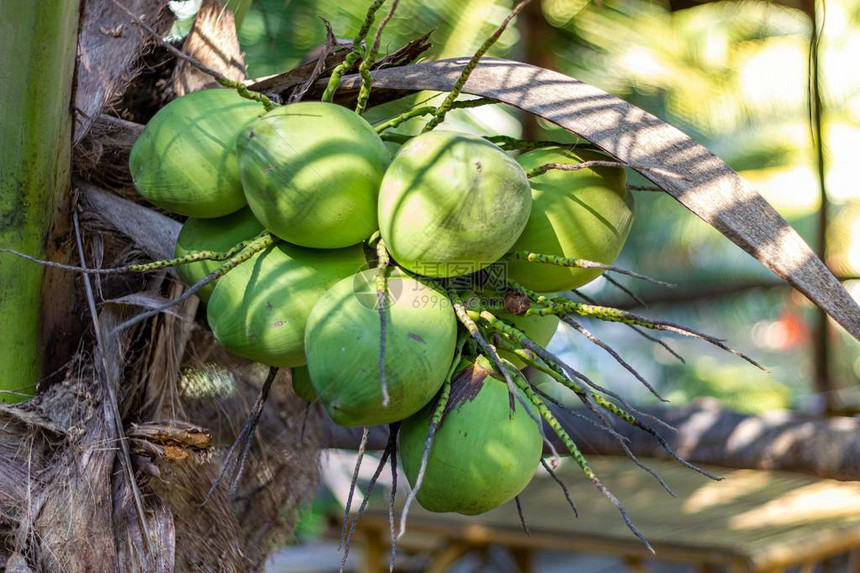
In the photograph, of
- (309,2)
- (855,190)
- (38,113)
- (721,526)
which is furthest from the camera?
(855,190)

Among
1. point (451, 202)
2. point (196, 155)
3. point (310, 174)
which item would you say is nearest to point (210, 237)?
point (196, 155)

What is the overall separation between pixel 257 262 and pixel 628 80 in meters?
2.21

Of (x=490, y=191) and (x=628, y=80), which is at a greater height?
(x=490, y=191)

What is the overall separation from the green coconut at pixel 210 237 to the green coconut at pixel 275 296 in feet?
0.19

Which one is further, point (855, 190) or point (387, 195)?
point (855, 190)

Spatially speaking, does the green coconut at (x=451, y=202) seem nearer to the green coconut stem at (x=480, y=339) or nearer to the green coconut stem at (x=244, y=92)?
the green coconut stem at (x=480, y=339)

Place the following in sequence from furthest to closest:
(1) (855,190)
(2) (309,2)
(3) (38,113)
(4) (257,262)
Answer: (1) (855,190) < (2) (309,2) < (3) (38,113) < (4) (257,262)

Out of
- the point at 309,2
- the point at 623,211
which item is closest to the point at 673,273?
the point at 309,2

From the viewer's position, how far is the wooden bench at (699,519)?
2869mm

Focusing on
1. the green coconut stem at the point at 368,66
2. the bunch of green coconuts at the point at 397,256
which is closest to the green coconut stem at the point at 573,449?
the bunch of green coconuts at the point at 397,256

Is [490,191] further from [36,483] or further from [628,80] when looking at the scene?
[628,80]

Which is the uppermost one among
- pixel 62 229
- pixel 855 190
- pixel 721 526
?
pixel 62 229

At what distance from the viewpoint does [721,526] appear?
10.1 feet

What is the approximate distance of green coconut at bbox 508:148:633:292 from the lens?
0.88 meters
